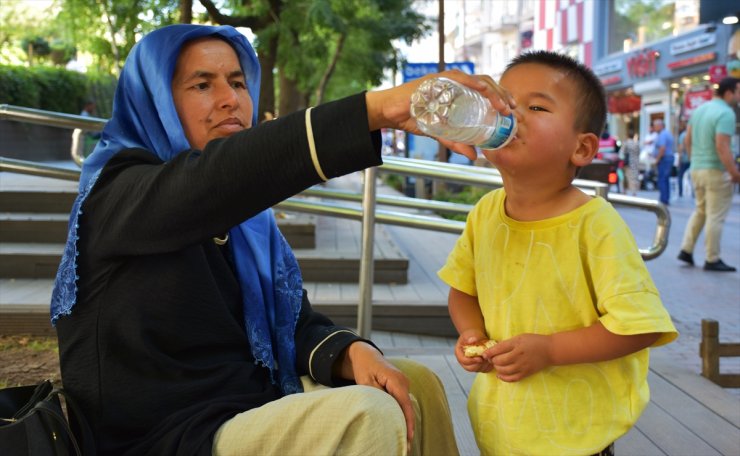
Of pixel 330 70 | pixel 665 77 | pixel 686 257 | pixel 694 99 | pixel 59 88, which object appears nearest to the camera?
pixel 686 257

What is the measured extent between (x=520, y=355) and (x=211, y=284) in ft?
2.46

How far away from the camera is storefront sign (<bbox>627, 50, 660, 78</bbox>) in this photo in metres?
26.4

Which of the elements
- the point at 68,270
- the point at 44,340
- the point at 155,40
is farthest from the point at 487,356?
the point at 44,340

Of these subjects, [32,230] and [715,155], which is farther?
[715,155]

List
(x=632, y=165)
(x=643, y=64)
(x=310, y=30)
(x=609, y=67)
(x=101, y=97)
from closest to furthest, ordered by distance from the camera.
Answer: (x=310, y=30) < (x=632, y=165) < (x=101, y=97) < (x=643, y=64) < (x=609, y=67)

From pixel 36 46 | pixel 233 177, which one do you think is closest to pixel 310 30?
pixel 233 177

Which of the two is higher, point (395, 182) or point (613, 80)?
point (613, 80)

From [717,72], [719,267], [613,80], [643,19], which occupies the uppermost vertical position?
[643,19]

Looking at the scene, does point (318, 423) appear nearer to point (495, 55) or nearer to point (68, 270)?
point (68, 270)

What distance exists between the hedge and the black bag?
41.4 feet

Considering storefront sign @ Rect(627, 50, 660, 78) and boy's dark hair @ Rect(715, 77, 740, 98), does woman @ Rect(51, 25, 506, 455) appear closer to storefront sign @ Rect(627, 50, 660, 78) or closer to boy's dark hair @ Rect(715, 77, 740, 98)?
boy's dark hair @ Rect(715, 77, 740, 98)

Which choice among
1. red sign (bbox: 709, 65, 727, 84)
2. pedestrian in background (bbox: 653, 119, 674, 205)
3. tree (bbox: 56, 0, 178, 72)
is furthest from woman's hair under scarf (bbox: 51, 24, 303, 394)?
red sign (bbox: 709, 65, 727, 84)

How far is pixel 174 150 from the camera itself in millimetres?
1984

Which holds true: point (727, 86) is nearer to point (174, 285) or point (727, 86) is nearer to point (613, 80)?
point (174, 285)
